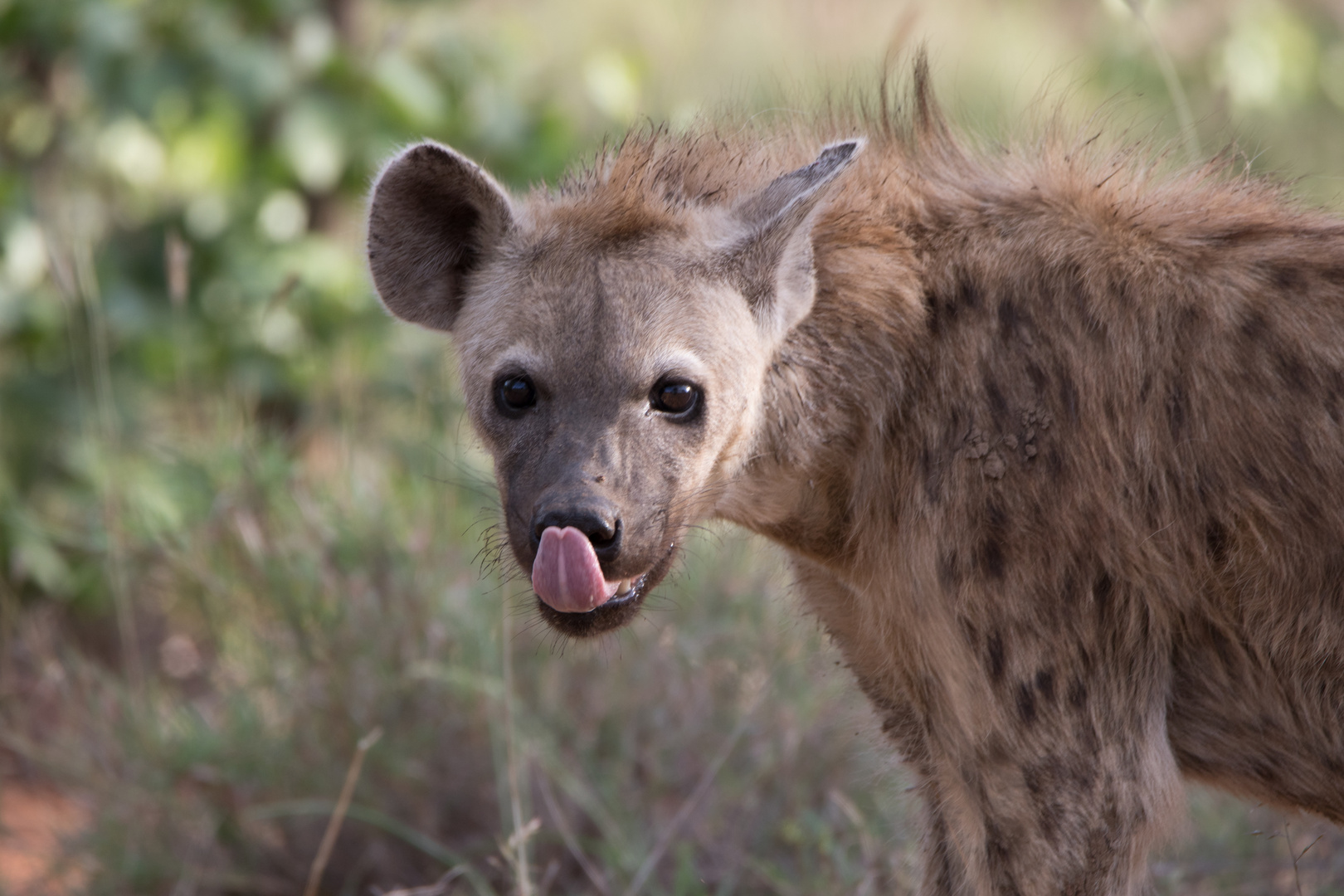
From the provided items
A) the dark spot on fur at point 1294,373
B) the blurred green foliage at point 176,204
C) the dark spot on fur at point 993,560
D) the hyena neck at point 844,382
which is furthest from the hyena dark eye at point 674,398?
the blurred green foliage at point 176,204

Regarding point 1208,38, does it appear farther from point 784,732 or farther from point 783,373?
point 783,373

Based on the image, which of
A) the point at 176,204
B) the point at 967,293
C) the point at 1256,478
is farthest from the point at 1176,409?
the point at 176,204

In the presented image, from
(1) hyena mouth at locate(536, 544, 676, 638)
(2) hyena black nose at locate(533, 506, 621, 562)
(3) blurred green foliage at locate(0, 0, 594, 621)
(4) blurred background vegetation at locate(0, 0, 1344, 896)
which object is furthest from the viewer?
(3) blurred green foliage at locate(0, 0, 594, 621)

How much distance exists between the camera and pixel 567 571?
2.10 metres

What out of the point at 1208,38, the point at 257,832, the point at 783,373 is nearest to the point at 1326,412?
the point at 783,373

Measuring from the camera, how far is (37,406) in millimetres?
4852

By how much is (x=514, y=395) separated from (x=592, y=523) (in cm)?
31

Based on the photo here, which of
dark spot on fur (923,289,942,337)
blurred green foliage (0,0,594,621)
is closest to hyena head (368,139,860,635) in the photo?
dark spot on fur (923,289,942,337)

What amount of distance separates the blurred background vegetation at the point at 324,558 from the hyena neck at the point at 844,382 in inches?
20.7

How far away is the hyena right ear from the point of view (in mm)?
2428

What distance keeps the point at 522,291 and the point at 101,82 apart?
267 centimetres

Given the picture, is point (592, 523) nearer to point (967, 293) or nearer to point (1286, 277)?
point (967, 293)

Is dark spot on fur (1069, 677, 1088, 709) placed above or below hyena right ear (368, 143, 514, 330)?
below

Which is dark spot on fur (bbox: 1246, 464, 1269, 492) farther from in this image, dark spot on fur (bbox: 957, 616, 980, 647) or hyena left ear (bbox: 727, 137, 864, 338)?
hyena left ear (bbox: 727, 137, 864, 338)
